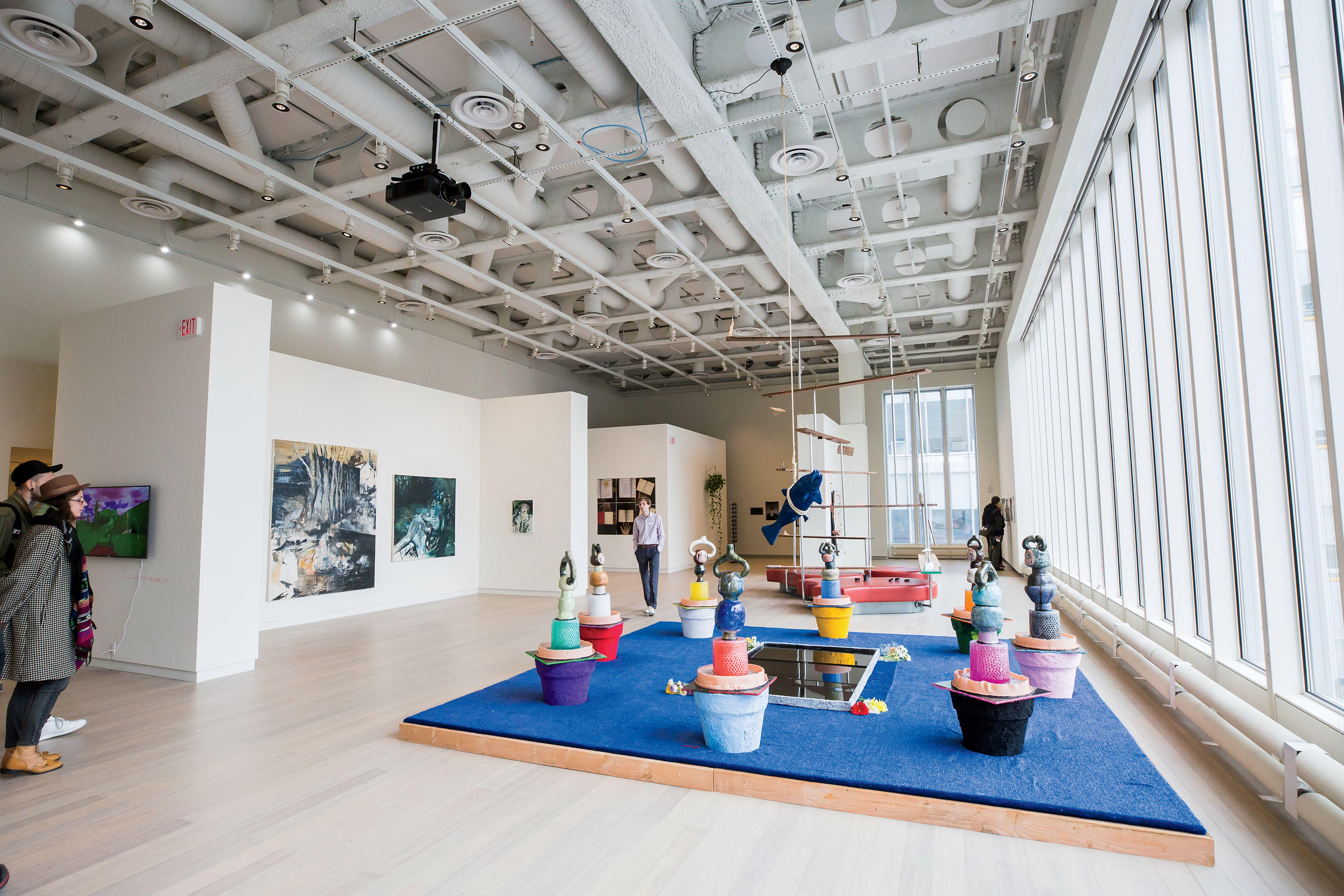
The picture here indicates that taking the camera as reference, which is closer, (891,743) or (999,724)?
(999,724)

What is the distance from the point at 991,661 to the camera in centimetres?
365

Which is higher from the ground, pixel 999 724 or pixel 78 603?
pixel 78 603

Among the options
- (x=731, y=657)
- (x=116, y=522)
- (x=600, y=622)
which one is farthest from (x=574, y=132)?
(x=116, y=522)

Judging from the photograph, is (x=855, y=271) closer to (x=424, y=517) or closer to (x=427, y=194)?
(x=427, y=194)

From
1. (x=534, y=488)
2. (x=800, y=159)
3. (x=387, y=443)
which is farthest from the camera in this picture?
(x=534, y=488)

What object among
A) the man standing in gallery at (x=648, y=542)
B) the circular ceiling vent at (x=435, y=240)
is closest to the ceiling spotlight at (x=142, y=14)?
the circular ceiling vent at (x=435, y=240)

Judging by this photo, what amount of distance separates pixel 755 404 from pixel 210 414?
48.9 ft

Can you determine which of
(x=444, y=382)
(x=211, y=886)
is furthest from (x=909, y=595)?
(x=444, y=382)

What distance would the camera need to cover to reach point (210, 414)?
595 centimetres

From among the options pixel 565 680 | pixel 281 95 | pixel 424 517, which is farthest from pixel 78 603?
pixel 424 517

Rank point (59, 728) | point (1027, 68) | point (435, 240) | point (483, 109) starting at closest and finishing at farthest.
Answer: point (59, 728) → point (1027, 68) → point (483, 109) → point (435, 240)

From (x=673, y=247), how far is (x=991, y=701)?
7.31m

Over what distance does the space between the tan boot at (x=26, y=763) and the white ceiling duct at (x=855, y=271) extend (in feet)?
30.1

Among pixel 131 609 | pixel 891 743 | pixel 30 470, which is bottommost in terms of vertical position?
pixel 891 743
